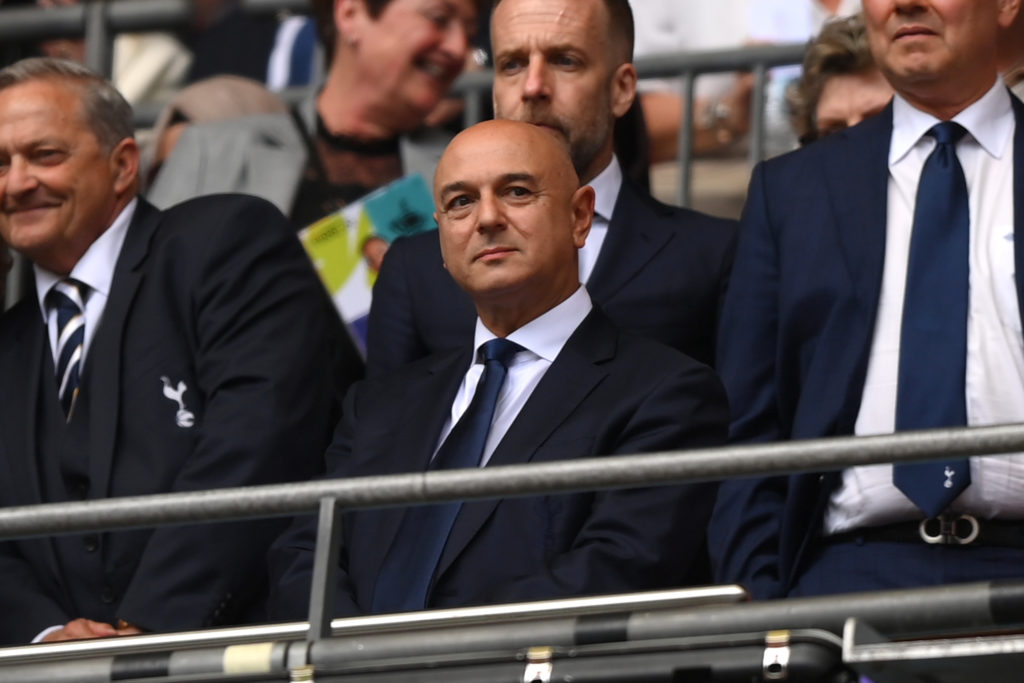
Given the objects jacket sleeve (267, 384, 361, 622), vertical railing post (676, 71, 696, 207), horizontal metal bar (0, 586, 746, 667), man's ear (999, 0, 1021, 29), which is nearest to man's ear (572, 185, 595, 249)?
jacket sleeve (267, 384, 361, 622)

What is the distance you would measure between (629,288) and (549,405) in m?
0.63

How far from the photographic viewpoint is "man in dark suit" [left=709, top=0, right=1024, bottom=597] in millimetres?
4086

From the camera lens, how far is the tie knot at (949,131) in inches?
171

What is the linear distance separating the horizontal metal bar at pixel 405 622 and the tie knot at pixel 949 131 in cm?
141

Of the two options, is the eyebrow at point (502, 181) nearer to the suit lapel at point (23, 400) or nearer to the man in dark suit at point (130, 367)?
the man in dark suit at point (130, 367)

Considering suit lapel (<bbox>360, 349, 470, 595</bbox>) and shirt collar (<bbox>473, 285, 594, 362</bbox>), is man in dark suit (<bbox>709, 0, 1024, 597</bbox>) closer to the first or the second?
shirt collar (<bbox>473, 285, 594, 362</bbox>)

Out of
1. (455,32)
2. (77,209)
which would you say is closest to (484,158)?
(77,209)

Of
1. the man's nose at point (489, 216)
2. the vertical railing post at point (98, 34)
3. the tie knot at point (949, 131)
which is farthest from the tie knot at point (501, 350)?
the vertical railing post at point (98, 34)

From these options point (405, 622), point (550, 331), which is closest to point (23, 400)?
point (550, 331)

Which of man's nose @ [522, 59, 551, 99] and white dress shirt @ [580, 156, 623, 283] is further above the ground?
man's nose @ [522, 59, 551, 99]

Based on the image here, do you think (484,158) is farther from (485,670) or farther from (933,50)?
(485,670)

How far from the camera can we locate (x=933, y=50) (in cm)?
432

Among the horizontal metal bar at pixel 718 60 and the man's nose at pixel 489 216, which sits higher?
the horizontal metal bar at pixel 718 60

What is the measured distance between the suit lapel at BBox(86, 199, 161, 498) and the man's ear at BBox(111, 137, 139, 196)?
0.08 metres
